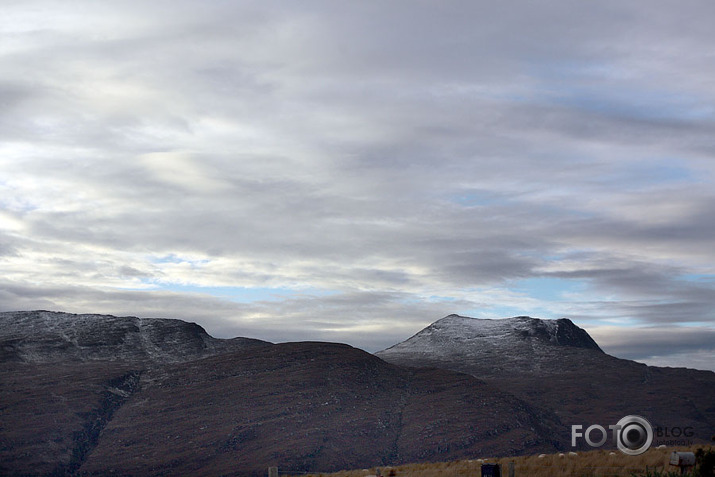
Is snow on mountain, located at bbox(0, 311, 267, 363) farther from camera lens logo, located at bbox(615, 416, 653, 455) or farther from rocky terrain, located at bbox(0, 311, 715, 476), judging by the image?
camera lens logo, located at bbox(615, 416, 653, 455)

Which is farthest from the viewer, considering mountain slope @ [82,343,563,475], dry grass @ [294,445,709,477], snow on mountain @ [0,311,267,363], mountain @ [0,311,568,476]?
snow on mountain @ [0,311,267,363]

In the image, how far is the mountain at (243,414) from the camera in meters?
115

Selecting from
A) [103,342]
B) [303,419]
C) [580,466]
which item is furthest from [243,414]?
[580,466]

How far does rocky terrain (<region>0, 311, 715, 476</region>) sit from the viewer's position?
116 m

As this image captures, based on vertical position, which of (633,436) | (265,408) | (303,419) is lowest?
(303,419)

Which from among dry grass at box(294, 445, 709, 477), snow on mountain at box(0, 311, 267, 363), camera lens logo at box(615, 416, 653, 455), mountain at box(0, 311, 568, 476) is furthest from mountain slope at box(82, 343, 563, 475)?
dry grass at box(294, 445, 709, 477)

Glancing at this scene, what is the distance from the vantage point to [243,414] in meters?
130

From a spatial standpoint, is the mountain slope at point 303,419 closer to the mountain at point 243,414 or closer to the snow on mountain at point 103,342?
the mountain at point 243,414

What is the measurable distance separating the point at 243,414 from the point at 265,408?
4435 mm

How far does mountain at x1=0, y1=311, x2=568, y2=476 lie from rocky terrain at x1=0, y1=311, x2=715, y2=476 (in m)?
0.32

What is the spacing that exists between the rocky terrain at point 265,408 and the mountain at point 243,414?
1.05ft

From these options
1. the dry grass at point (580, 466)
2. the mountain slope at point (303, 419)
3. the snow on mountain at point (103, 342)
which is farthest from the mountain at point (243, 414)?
the dry grass at point (580, 466)

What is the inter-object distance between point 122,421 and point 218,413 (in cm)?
1739

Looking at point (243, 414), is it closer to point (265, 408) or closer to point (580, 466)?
point (265, 408)
